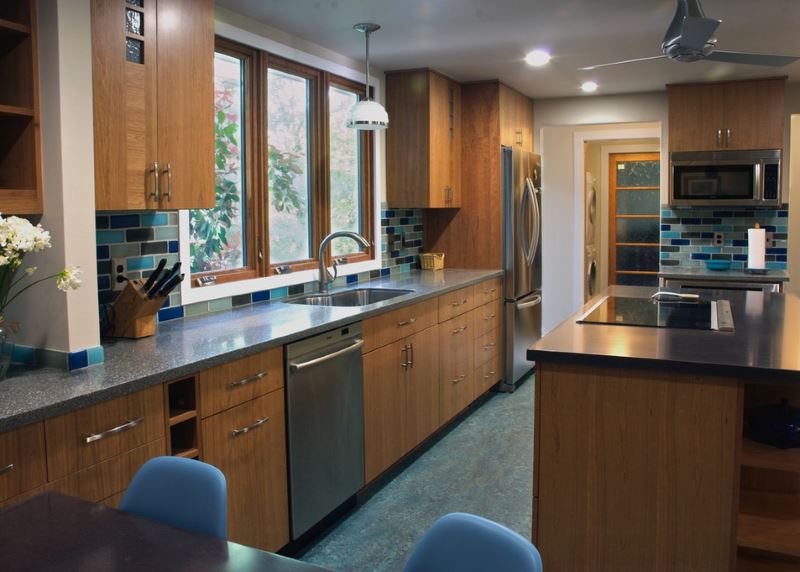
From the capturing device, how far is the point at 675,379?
2199 mm

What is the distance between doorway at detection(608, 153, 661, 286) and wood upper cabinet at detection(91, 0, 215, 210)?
613 cm

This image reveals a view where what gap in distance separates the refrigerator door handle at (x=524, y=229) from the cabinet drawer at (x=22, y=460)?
3995 millimetres

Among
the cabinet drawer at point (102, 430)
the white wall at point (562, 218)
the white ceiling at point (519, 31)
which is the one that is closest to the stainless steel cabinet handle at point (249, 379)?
the cabinet drawer at point (102, 430)

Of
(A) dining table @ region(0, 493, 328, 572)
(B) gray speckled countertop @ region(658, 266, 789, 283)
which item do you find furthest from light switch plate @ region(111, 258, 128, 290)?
(B) gray speckled countertop @ region(658, 266, 789, 283)

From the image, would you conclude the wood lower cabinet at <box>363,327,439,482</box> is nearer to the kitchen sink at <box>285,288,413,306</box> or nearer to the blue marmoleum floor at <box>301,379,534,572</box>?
the blue marmoleum floor at <box>301,379,534,572</box>

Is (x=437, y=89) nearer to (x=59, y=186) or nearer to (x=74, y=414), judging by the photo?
(x=59, y=186)

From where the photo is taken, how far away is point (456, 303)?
14.4 feet

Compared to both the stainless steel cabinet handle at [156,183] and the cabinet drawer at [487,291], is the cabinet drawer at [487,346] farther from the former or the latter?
the stainless steel cabinet handle at [156,183]

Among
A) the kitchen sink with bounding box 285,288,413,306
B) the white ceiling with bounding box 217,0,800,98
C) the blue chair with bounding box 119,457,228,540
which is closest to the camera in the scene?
the blue chair with bounding box 119,457,228,540

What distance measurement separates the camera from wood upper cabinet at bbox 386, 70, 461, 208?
188 inches

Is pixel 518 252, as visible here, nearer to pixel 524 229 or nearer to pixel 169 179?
pixel 524 229

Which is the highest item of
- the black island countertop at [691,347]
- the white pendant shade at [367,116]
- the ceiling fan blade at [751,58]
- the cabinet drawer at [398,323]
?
the ceiling fan blade at [751,58]

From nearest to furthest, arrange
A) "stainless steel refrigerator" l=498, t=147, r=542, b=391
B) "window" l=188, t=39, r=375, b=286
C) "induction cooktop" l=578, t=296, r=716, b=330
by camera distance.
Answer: "induction cooktop" l=578, t=296, r=716, b=330 < "window" l=188, t=39, r=375, b=286 < "stainless steel refrigerator" l=498, t=147, r=542, b=391

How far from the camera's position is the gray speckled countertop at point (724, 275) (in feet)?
16.8
